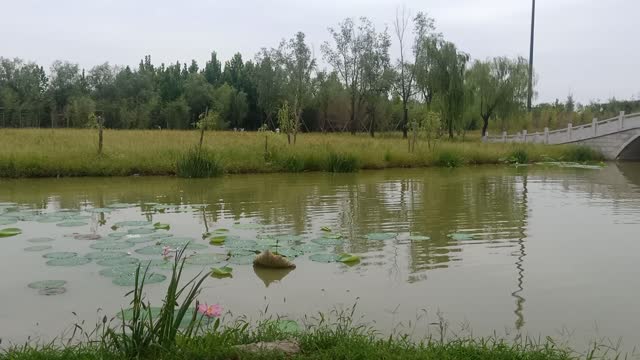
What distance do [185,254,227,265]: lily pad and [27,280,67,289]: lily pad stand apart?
0.95 meters

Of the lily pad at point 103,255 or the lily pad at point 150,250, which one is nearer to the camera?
the lily pad at point 103,255

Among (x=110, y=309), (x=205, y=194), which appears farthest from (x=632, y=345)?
(x=205, y=194)

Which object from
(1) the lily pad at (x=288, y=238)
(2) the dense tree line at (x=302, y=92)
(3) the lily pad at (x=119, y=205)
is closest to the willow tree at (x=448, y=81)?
(2) the dense tree line at (x=302, y=92)

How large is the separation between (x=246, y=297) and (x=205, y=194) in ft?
18.5

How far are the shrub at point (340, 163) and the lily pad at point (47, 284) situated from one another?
10194mm

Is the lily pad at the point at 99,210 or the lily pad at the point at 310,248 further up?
the lily pad at the point at 99,210

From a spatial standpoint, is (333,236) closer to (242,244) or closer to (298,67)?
(242,244)

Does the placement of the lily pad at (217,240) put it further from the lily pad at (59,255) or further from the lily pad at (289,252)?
the lily pad at (59,255)

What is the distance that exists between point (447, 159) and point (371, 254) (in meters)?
12.4

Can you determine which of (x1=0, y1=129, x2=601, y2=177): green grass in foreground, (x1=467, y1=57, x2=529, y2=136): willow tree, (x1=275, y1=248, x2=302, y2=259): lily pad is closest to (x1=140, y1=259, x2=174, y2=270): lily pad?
(x1=275, y1=248, x2=302, y2=259): lily pad

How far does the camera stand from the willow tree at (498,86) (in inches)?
1205

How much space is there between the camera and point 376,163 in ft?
49.3

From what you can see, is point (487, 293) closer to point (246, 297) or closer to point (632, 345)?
point (632, 345)

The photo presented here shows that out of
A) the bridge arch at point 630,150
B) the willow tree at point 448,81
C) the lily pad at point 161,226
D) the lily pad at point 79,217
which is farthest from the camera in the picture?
the willow tree at point 448,81
